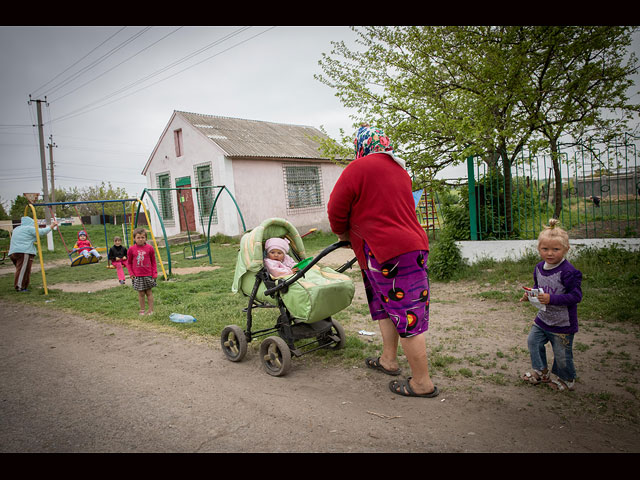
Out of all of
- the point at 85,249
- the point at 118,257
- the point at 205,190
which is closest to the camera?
the point at 118,257

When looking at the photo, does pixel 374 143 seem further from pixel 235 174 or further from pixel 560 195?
pixel 235 174

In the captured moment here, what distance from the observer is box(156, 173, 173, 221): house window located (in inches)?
814

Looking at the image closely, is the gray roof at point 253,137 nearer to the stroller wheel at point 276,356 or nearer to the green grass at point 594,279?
the green grass at point 594,279

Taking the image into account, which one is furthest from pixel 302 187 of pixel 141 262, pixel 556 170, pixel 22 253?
pixel 141 262

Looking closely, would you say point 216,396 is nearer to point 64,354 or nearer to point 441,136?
point 64,354

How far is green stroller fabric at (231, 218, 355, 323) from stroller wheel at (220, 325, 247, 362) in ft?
1.39

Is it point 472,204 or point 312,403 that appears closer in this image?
point 312,403

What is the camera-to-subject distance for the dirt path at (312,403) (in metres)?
2.74

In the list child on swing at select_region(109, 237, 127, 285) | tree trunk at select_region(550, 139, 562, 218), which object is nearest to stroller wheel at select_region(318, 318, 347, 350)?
tree trunk at select_region(550, 139, 562, 218)

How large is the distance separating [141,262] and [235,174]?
11.5 m

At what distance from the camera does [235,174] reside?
17766mm

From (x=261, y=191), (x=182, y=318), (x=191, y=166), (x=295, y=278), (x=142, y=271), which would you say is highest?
(x=191, y=166)
